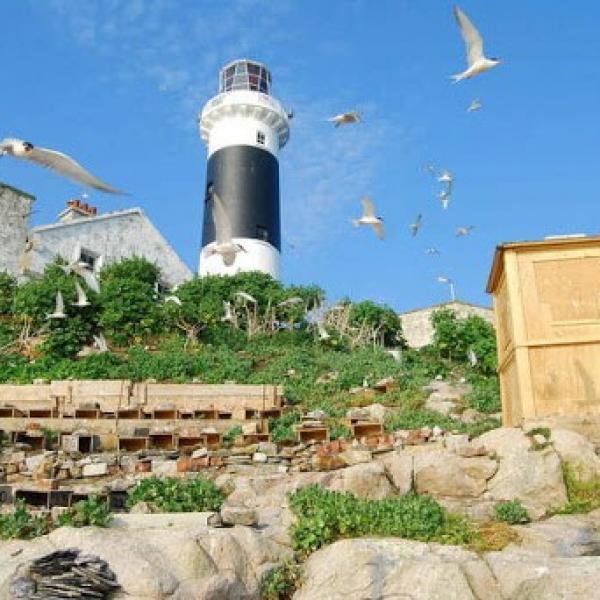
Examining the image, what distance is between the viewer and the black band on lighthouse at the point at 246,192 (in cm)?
3766

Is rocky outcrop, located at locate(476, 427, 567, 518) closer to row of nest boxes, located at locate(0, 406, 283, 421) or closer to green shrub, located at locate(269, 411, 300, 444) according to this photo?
green shrub, located at locate(269, 411, 300, 444)

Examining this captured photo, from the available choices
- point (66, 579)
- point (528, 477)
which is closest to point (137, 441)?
point (528, 477)

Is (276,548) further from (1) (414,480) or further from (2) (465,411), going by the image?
(2) (465,411)

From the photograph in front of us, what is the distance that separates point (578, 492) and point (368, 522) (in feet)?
10.2

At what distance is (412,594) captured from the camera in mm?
6500

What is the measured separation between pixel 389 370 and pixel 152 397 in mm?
6336

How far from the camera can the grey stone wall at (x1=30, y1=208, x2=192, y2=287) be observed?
32.1 m

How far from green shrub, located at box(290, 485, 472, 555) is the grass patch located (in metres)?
1.75

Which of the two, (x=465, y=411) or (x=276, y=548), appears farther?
(x=465, y=411)

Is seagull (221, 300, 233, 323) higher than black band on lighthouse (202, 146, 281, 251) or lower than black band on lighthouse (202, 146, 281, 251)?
lower

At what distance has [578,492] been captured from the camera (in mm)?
9570

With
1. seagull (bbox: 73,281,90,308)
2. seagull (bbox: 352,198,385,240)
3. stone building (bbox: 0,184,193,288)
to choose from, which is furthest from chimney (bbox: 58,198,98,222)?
seagull (bbox: 352,198,385,240)

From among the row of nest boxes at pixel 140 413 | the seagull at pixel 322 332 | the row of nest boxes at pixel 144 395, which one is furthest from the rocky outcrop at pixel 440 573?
the seagull at pixel 322 332

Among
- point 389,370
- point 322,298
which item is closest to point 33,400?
point 389,370
